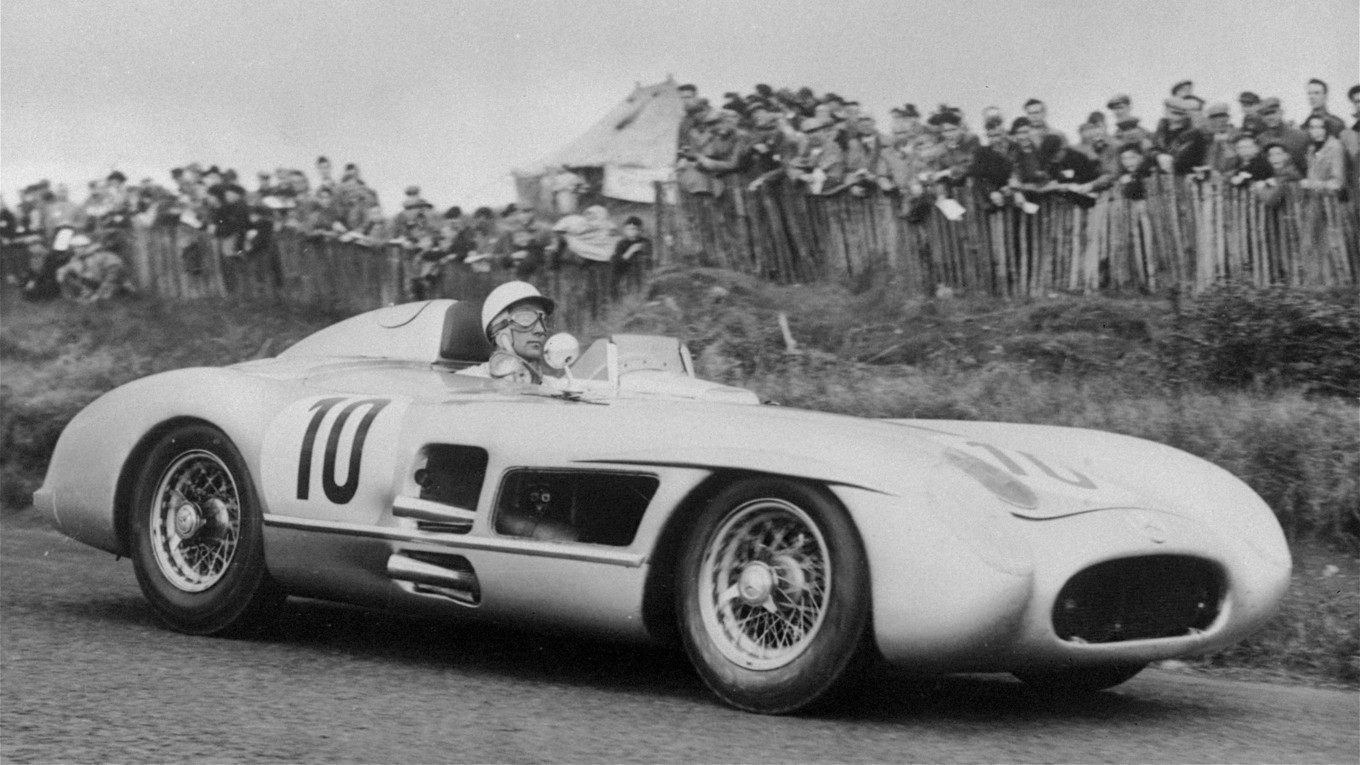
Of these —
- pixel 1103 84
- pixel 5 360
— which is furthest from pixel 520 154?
pixel 5 360

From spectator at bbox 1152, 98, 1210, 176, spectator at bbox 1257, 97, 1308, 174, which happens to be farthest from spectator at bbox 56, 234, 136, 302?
spectator at bbox 1257, 97, 1308, 174

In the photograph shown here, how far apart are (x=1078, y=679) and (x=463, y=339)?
2588 mm

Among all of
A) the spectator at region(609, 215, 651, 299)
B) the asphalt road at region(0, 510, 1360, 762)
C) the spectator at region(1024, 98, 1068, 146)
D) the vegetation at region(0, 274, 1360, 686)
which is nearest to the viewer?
the asphalt road at region(0, 510, 1360, 762)

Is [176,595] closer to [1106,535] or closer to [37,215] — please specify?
[1106,535]

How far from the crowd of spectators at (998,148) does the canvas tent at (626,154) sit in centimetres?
19

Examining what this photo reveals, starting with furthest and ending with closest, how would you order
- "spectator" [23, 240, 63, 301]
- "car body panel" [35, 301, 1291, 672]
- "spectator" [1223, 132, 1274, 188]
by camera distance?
"spectator" [23, 240, 63, 301], "spectator" [1223, 132, 1274, 188], "car body panel" [35, 301, 1291, 672]

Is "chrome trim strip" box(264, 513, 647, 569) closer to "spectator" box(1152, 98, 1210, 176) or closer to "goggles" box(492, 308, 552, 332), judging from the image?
"goggles" box(492, 308, 552, 332)

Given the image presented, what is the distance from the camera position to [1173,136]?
344 inches

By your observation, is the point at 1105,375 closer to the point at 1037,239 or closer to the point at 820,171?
the point at 1037,239

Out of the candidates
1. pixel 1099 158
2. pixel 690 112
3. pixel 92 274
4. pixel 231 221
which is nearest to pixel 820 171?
pixel 690 112

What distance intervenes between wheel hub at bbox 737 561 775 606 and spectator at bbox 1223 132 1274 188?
540 centimetres

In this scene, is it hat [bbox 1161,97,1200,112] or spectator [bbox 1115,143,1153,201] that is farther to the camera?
spectator [bbox 1115,143,1153,201]

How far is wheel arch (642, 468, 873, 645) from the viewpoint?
14.0ft

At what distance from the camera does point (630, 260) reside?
1002 centimetres
